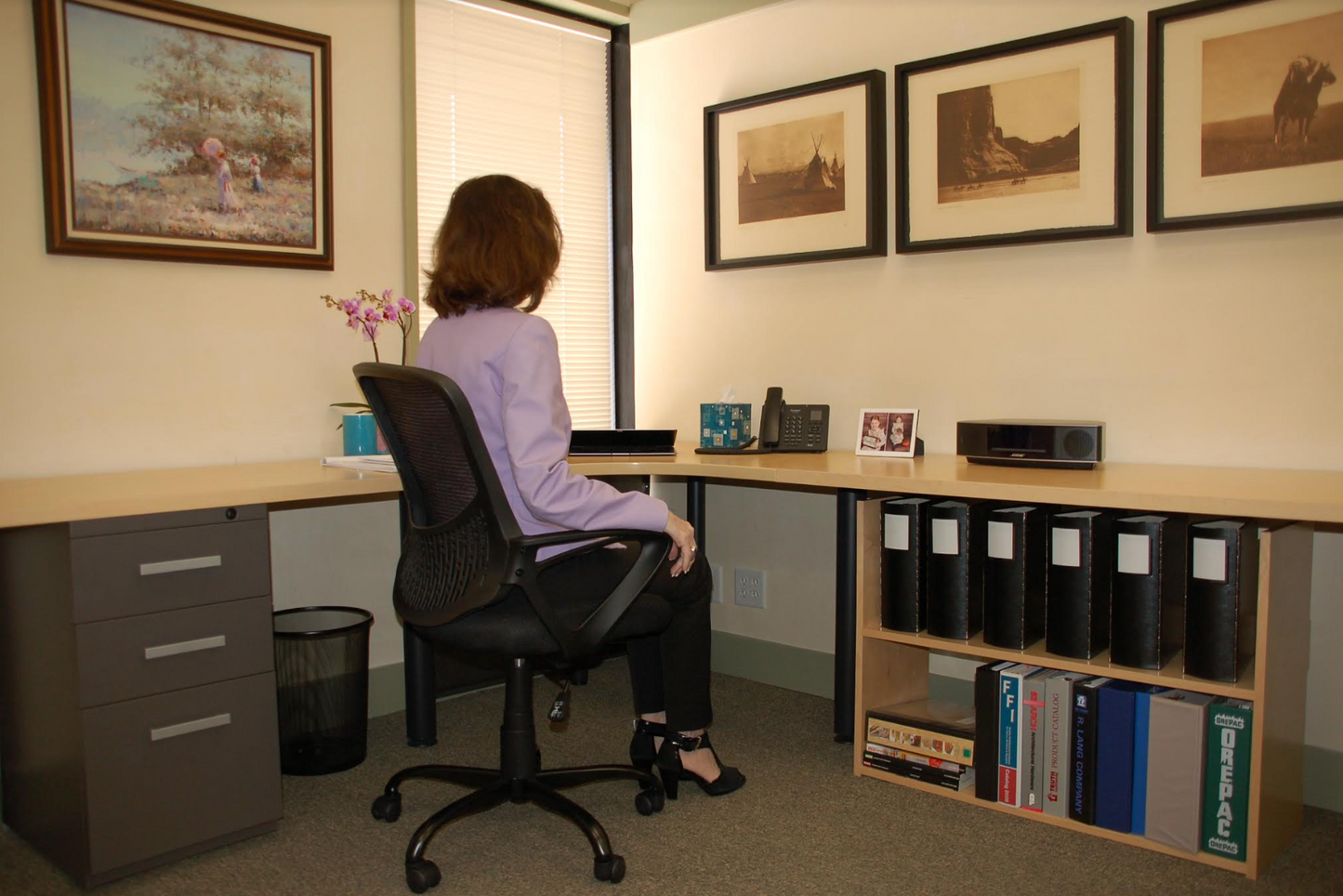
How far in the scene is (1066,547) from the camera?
7.04 ft

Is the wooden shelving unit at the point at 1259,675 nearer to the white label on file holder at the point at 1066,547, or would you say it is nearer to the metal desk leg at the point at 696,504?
the white label on file holder at the point at 1066,547

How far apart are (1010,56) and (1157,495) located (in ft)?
4.47

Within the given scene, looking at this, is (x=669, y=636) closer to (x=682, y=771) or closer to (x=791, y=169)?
(x=682, y=771)

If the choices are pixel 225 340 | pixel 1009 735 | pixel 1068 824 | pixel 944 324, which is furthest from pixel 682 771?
pixel 225 340

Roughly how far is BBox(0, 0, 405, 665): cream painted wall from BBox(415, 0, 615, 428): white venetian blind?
195 millimetres

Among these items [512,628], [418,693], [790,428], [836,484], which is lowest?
[418,693]

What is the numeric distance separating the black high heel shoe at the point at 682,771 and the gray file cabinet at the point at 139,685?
2.71 ft

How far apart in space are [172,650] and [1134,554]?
189 cm

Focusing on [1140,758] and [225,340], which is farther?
[225,340]

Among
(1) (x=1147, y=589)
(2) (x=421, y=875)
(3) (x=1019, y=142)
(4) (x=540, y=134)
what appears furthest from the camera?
(4) (x=540, y=134)

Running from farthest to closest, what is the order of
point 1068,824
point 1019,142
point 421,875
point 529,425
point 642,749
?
point 1019,142 → point 642,749 → point 1068,824 → point 421,875 → point 529,425

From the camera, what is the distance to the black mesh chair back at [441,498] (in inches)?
68.7

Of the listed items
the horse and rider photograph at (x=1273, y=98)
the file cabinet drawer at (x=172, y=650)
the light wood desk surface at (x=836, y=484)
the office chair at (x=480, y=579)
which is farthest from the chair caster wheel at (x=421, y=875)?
the horse and rider photograph at (x=1273, y=98)

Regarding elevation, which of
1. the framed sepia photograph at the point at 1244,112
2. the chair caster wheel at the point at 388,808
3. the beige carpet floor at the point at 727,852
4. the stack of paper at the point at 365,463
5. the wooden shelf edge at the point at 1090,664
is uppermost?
the framed sepia photograph at the point at 1244,112
